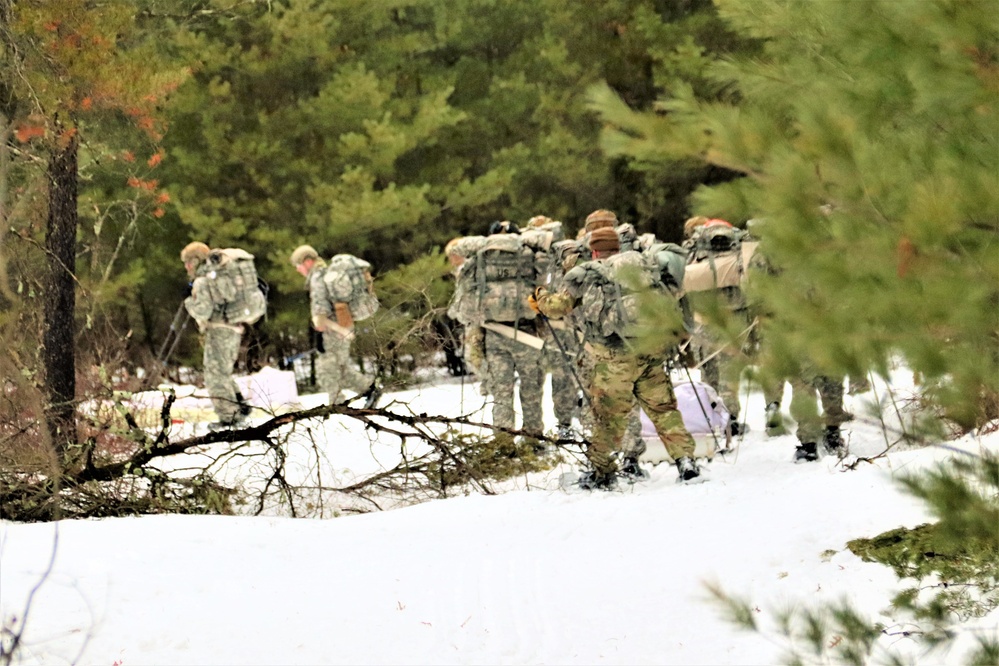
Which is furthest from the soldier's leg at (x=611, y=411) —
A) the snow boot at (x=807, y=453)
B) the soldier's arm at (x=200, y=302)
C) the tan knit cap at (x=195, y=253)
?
the tan knit cap at (x=195, y=253)

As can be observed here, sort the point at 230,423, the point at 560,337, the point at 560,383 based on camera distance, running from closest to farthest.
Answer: the point at 560,383
the point at 560,337
the point at 230,423

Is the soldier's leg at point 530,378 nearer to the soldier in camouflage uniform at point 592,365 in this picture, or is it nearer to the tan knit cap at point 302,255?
the soldier in camouflage uniform at point 592,365

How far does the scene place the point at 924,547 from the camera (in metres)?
4.95

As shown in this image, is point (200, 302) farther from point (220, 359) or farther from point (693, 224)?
point (693, 224)

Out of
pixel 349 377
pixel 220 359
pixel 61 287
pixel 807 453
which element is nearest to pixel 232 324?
pixel 220 359

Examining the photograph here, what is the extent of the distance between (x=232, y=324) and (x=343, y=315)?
1.14m

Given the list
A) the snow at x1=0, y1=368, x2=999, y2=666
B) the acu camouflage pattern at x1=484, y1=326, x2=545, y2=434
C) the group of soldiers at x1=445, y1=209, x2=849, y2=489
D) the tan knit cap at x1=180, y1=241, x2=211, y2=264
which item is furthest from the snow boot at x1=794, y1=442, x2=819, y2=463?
the tan knit cap at x1=180, y1=241, x2=211, y2=264

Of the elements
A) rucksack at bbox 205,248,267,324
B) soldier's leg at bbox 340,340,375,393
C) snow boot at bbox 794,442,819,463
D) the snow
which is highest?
rucksack at bbox 205,248,267,324

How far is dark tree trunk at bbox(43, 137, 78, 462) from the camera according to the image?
7520 millimetres

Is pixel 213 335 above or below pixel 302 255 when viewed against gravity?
below

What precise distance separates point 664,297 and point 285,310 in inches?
536

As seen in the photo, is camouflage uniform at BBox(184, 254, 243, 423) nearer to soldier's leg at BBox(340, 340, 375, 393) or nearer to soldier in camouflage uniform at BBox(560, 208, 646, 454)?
soldier's leg at BBox(340, 340, 375, 393)

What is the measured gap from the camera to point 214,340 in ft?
34.9

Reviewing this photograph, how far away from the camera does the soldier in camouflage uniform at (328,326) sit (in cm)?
1050
